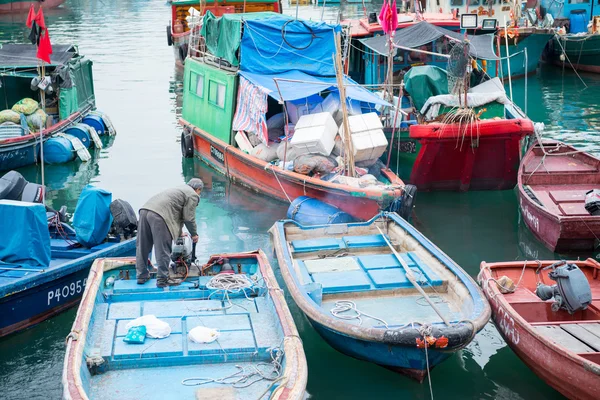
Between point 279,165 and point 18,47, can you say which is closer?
point 279,165

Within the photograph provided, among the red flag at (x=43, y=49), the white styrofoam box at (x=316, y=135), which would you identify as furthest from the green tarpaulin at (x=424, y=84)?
the red flag at (x=43, y=49)

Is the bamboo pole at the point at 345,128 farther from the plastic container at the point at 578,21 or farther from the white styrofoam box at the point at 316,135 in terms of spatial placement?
the plastic container at the point at 578,21

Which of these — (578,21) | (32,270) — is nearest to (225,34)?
(32,270)

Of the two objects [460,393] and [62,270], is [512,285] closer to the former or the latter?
[460,393]

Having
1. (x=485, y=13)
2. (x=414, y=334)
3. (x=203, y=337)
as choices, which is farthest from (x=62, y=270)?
(x=485, y=13)

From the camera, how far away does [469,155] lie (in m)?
15.5

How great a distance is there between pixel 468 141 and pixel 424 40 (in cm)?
542

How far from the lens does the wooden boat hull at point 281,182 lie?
43.2 feet

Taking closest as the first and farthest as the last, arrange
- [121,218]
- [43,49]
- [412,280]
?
1. [412,280]
2. [121,218]
3. [43,49]

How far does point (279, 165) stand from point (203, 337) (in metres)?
7.71

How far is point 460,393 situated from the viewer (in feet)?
29.1

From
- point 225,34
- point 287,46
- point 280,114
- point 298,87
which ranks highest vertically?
point 225,34

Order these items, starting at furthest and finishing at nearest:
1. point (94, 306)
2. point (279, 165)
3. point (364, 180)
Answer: point (279, 165)
point (364, 180)
point (94, 306)

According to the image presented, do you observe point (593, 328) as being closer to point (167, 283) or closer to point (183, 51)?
point (167, 283)
